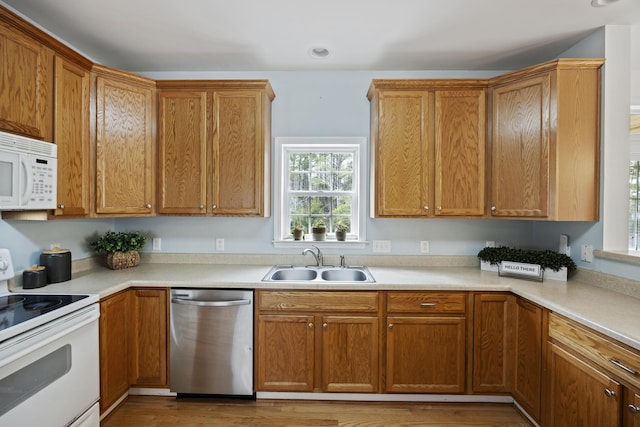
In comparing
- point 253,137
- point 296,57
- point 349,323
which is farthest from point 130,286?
point 296,57

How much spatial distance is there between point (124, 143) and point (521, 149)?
2979mm

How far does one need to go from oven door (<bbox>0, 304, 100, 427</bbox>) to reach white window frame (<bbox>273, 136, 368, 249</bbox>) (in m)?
1.49

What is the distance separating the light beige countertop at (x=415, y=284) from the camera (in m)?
1.57

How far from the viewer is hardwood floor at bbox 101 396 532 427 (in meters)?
2.01

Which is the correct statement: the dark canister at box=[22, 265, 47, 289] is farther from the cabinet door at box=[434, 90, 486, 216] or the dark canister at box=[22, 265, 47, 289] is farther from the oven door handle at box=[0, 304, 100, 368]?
the cabinet door at box=[434, 90, 486, 216]

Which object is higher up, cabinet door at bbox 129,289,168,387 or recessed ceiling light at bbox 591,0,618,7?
recessed ceiling light at bbox 591,0,618,7

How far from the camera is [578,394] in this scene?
1.54 meters

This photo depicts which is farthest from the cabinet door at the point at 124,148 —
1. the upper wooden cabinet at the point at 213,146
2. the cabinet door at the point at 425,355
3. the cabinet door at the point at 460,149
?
the cabinet door at the point at 460,149

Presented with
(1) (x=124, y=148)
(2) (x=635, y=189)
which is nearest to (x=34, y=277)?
(1) (x=124, y=148)

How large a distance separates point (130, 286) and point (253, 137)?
1.43 metres

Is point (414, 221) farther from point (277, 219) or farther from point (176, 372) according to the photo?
point (176, 372)

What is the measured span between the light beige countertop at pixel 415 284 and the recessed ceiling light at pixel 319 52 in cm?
181

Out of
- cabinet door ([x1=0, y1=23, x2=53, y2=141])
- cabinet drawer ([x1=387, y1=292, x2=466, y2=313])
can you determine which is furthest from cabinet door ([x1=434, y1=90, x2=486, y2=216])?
cabinet door ([x1=0, y1=23, x2=53, y2=141])

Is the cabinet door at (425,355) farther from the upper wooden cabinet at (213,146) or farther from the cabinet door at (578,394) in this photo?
the upper wooden cabinet at (213,146)
